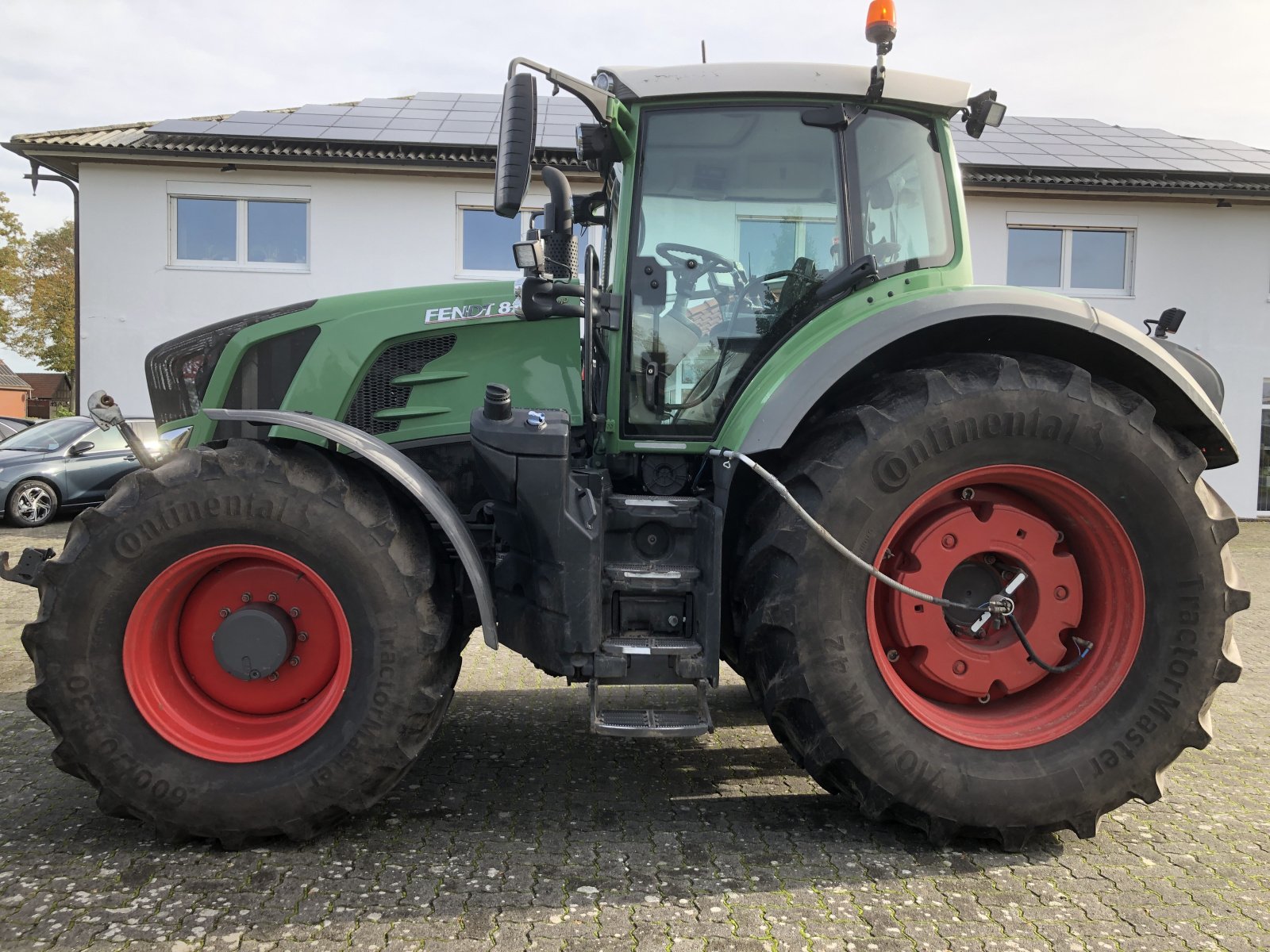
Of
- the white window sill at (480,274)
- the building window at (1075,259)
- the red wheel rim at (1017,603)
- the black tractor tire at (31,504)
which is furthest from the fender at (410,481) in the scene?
the building window at (1075,259)

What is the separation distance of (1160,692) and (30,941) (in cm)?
321

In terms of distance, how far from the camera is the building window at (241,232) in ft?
39.1

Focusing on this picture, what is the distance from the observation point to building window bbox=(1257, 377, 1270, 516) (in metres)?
12.9

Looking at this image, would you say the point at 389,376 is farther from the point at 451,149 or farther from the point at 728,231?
the point at 451,149

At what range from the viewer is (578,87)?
2.88 metres

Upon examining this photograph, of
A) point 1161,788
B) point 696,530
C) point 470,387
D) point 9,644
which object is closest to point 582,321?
point 470,387

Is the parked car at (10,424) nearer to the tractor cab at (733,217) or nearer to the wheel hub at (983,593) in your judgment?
the tractor cab at (733,217)

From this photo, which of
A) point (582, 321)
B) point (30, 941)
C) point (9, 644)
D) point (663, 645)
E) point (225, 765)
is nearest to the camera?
point (30, 941)

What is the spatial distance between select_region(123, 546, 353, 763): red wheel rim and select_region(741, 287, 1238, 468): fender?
149 cm

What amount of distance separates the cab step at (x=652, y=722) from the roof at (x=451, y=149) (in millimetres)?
9160

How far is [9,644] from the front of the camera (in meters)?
5.45

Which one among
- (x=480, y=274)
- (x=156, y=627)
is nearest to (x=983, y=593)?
(x=156, y=627)

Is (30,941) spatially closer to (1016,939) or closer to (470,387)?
(470,387)

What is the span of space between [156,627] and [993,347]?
114 inches
